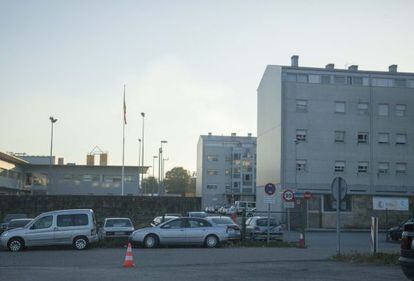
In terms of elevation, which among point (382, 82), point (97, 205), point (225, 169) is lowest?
point (97, 205)

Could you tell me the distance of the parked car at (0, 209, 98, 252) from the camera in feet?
80.3

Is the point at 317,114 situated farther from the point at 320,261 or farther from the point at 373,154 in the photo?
the point at 320,261

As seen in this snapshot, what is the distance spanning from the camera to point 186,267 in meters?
16.8

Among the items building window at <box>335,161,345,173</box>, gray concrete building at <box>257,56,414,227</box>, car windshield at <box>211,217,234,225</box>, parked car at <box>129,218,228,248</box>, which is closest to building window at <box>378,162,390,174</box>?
gray concrete building at <box>257,56,414,227</box>

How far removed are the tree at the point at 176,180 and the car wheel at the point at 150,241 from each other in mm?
125641

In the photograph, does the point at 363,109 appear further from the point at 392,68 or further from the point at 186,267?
the point at 186,267

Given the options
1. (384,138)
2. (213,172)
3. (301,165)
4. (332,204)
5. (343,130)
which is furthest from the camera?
(213,172)

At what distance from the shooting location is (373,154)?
58.8 meters

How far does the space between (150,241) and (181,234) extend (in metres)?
1.43

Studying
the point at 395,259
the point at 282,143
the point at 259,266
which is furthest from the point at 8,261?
the point at 282,143

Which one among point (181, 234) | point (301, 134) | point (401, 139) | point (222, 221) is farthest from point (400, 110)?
point (181, 234)

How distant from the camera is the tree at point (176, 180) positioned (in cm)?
15500

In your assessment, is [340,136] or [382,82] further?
[382,82]

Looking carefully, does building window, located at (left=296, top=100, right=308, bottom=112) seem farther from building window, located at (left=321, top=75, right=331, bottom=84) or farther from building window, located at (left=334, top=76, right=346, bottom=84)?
building window, located at (left=334, top=76, right=346, bottom=84)
